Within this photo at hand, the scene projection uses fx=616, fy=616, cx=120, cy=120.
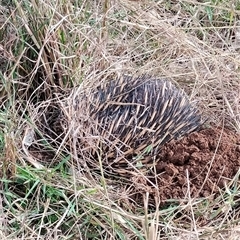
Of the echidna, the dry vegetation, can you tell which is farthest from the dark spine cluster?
the dry vegetation

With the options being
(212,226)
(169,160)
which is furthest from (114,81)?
(212,226)

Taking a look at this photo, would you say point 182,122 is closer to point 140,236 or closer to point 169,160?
point 169,160

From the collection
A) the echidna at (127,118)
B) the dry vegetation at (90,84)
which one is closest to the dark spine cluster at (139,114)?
the echidna at (127,118)

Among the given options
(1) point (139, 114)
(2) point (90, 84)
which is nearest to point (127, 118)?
(1) point (139, 114)

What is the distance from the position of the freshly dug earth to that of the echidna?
0.19ft

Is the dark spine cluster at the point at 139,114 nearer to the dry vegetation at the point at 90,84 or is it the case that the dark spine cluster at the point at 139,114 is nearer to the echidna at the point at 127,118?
the echidna at the point at 127,118

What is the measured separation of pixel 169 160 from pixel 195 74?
0.47 meters

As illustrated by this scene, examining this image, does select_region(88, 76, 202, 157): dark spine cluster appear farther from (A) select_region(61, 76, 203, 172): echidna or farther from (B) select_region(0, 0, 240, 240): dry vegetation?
(B) select_region(0, 0, 240, 240): dry vegetation

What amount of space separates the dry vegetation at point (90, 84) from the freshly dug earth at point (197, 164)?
0.14 feet

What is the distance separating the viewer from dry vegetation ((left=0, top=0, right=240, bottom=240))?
1.59m

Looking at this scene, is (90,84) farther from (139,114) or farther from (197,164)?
(197,164)

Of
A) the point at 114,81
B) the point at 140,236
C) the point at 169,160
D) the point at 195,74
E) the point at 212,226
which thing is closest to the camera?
the point at 140,236

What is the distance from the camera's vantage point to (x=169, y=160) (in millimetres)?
1803

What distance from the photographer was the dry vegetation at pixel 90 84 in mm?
1587
